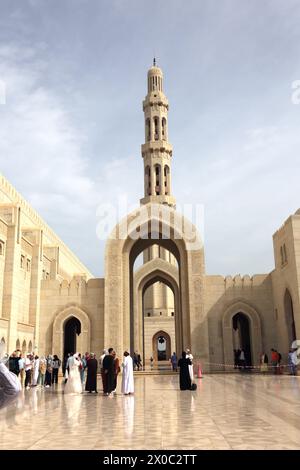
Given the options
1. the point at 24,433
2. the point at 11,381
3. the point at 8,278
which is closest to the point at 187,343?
the point at 8,278

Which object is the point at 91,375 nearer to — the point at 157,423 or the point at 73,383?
the point at 73,383

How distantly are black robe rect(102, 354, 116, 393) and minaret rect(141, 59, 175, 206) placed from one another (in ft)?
82.9

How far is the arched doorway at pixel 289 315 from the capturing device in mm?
21516

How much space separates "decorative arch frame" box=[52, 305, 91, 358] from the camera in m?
23.6

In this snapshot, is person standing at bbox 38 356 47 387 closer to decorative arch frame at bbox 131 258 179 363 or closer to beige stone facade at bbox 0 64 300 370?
beige stone facade at bbox 0 64 300 370

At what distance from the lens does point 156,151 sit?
38812 mm

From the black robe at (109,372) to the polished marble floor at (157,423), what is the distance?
50.5 inches

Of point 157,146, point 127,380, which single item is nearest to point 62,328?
point 127,380

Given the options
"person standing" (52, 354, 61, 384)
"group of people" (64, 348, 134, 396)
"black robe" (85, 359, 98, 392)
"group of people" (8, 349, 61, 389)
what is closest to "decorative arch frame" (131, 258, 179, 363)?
"person standing" (52, 354, 61, 384)

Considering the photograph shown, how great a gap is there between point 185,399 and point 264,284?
1446 cm

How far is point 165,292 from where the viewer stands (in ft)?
143

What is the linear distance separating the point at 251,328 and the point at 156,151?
66.8 ft

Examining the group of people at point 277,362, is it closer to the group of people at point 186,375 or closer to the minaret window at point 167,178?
the group of people at point 186,375

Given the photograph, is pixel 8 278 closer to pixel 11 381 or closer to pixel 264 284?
pixel 264 284
